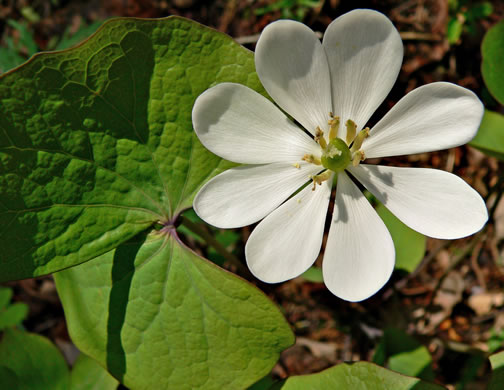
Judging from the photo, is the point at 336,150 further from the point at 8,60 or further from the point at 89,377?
the point at 8,60

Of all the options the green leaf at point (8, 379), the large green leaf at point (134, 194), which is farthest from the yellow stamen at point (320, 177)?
the green leaf at point (8, 379)

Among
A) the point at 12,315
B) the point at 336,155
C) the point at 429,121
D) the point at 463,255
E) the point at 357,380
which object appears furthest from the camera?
the point at 12,315

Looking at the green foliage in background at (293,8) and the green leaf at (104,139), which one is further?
the green foliage in background at (293,8)

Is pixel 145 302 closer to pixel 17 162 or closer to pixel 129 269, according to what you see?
pixel 129 269

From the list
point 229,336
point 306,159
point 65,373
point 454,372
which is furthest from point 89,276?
point 454,372

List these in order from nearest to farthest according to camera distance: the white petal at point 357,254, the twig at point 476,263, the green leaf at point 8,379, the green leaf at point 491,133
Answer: the white petal at point 357,254 < the green leaf at point 491,133 < the green leaf at point 8,379 < the twig at point 476,263

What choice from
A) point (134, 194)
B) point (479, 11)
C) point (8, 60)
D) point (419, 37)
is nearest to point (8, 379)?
point (134, 194)

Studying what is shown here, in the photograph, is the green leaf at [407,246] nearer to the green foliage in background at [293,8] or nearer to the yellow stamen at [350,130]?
the yellow stamen at [350,130]

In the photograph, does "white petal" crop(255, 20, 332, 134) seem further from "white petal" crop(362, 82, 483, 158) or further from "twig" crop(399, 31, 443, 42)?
"twig" crop(399, 31, 443, 42)
